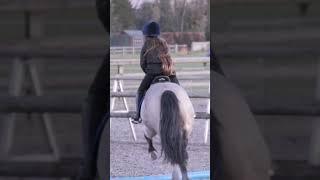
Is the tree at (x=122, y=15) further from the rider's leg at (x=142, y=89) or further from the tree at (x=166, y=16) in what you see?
the rider's leg at (x=142, y=89)

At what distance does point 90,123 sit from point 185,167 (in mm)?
559

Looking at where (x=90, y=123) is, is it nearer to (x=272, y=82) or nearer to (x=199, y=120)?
(x=199, y=120)

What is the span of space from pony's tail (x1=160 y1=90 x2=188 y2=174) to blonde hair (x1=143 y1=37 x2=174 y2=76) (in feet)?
0.32

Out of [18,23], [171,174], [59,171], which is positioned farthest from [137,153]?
[18,23]

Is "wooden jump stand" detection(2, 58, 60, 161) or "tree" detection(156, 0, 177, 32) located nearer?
"tree" detection(156, 0, 177, 32)

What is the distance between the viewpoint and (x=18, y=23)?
2990 millimetres

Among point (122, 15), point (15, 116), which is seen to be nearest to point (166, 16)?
point (122, 15)

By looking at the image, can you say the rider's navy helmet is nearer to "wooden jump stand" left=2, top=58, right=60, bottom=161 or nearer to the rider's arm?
the rider's arm

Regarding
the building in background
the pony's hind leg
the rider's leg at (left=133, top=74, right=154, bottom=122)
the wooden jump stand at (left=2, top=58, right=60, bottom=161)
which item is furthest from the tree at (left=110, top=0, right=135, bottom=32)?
the wooden jump stand at (left=2, top=58, right=60, bottom=161)

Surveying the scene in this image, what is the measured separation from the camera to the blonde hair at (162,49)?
8.30ft

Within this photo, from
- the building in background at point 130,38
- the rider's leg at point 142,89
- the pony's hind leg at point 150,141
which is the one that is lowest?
the pony's hind leg at point 150,141

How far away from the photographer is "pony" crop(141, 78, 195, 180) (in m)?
2.56

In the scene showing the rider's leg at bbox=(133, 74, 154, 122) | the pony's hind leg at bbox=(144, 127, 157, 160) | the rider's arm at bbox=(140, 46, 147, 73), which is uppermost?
the rider's arm at bbox=(140, 46, 147, 73)

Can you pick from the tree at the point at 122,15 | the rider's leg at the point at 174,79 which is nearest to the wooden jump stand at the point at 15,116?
the tree at the point at 122,15
